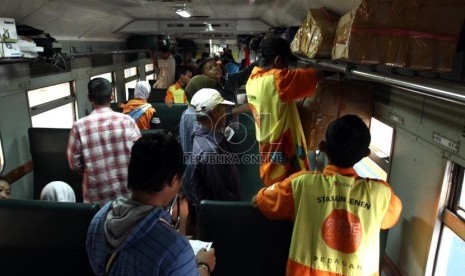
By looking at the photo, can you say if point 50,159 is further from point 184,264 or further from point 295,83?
point 184,264

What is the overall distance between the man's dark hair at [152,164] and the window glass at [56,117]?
117 inches

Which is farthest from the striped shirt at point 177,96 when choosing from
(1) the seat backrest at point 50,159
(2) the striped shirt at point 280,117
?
(2) the striped shirt at point 280,117

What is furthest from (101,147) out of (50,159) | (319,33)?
(319,33)

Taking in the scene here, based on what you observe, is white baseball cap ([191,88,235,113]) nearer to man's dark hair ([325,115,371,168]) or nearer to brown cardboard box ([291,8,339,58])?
brown cardboard box ([291,8,339,58])

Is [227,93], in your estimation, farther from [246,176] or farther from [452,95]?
[452,95]

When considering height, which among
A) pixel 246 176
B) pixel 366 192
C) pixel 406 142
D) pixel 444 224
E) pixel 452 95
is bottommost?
pixel 246 176

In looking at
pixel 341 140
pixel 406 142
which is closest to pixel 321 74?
pixel 406 142

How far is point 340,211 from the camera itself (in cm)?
140

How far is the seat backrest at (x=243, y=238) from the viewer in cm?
180

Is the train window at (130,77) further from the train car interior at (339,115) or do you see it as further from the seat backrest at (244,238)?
the seat backrest at (244,238)

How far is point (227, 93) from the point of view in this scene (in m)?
4.02

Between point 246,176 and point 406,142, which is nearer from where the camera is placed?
point 406,142

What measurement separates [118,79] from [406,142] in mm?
5596

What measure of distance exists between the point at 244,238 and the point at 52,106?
314 cm
